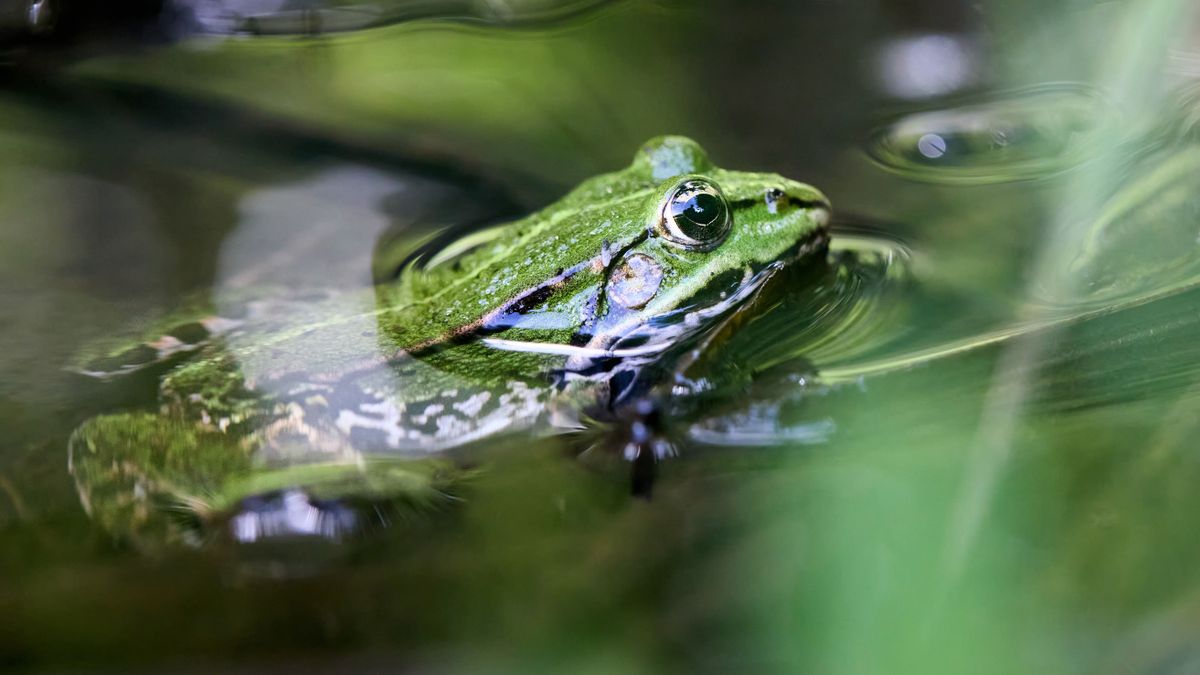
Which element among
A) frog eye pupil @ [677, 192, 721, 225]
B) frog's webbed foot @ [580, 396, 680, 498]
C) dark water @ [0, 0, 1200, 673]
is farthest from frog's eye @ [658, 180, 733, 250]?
frog's webbed foot @ [580, 396, 680, 498]

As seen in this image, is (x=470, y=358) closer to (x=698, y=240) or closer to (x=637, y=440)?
(x=637, y=440)

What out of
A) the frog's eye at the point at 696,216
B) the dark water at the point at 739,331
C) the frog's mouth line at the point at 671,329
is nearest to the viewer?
the dark water at the point at 739,331

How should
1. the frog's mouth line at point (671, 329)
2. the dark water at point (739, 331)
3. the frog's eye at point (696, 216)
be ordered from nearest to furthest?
the dark water at point (739, 331)
the frog's eye at point (696, 216)
the frog's mouth line at point (671, 329)

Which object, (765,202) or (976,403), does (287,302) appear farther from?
(976,403)

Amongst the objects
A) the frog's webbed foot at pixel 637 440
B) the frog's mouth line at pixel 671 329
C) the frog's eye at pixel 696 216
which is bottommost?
the frog's webbed foot at pixel 637 440

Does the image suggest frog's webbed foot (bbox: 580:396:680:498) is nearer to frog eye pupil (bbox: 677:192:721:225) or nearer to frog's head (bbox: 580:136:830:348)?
frog's head (bbox: 580:136:830:348)

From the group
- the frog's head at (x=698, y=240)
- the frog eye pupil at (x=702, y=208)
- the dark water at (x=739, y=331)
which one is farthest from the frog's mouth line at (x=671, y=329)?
the frog eye pupil at (x=702, y=208)

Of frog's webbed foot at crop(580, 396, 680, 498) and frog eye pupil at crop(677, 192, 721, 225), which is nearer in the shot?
frog's webbed foot at crop(580, 396, 680, 498)

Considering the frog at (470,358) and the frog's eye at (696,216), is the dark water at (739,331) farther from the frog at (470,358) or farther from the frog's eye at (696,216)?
the frog's eye at (696,216)
